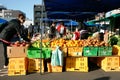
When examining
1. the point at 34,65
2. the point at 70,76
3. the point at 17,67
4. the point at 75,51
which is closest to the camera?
the point at 70,76

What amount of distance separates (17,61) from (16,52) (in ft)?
1.10

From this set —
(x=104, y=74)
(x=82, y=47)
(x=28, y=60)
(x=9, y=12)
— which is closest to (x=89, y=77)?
(x=104, y=74)

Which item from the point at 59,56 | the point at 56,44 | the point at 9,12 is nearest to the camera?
the point at 59,56

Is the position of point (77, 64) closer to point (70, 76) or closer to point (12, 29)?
point (70, 76)

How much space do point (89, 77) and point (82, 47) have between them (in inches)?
61.9

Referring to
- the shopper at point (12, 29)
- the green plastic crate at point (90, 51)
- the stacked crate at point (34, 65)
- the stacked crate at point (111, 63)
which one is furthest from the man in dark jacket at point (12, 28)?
the stacked crate at point (111, 63)

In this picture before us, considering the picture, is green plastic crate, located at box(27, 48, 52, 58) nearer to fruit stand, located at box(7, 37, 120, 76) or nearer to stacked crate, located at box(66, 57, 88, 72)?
fruit stand, located at box(7, 37, 120, 76)

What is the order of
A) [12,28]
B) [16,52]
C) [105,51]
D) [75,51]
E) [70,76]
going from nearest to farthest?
1. [70,76]
2. [16,52]
3. [75,51]
4. [105,51]
5. [12,28]

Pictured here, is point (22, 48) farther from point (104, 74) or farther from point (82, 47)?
point (104, 74)

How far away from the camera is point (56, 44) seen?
11.0 metres

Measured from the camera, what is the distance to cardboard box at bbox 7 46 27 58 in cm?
1038

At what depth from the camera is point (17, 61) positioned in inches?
405

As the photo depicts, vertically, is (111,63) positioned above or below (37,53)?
below

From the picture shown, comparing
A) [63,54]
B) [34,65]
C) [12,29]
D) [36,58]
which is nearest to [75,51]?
[63,54]
